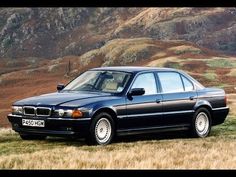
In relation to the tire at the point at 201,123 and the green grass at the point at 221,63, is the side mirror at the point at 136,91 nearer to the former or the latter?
the tire at the point at 201,123

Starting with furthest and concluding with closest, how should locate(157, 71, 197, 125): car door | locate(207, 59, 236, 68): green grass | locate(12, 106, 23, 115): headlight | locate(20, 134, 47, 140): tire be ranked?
locate(207, 59, 236, 68): green grass
locate(157, 71, 197, 125): car door
locate(20, 134, 47, 140): tire
locate(12, 106, 23, 115): headlight

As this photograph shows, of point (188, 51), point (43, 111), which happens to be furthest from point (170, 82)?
point (188, 51)

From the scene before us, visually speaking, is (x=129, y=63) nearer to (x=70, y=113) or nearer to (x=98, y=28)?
(x=98, y=28)

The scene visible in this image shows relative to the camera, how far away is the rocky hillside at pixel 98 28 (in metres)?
127

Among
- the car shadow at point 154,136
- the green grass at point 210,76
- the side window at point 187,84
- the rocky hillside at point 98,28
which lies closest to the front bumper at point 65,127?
the car shadow at point 154,136

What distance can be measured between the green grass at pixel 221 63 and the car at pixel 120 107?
49479mm

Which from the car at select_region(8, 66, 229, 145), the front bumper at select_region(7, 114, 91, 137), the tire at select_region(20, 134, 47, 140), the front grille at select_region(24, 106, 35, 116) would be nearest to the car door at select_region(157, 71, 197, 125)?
the car at select_region(8, 66, 229, 145)

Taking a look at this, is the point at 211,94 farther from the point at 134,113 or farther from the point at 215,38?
the point at 215,38

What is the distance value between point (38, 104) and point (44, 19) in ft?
476

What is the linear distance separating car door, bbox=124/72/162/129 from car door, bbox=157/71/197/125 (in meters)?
0.21

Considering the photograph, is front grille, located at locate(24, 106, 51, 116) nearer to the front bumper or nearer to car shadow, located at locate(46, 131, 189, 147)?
the front bumper

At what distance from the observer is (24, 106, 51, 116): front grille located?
11.2m

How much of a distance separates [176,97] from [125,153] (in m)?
3.52

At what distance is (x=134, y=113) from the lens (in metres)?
12.1
